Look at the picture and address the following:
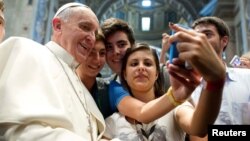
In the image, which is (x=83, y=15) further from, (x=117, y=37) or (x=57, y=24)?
(x=117, y=37)

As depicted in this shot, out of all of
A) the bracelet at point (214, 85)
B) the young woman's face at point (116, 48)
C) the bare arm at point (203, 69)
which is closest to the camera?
the bare arm at point (203, 69)

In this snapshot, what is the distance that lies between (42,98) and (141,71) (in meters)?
0.71

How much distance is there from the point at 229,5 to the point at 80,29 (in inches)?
330

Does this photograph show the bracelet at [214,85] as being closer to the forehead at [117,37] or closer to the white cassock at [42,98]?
the white cassock at [42,98]

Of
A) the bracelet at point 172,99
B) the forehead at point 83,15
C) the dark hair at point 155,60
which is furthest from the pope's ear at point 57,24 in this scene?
the bracelet at point 172,99

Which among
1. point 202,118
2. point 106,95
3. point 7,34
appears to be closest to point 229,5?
point 7,34

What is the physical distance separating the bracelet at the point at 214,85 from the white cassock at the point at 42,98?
0.64m

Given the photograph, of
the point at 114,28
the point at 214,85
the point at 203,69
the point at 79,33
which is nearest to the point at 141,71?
the point at 79,33

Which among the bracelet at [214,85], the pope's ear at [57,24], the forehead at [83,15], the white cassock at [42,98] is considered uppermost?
the forehead at [83,15]

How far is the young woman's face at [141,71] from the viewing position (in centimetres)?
210

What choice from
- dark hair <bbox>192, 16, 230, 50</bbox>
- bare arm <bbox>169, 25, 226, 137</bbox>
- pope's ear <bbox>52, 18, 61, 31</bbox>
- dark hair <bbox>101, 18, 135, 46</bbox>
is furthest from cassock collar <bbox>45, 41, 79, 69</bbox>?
dark hair <bbox>192, 16, 230, 50</bbox>

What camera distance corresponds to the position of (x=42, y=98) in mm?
1647

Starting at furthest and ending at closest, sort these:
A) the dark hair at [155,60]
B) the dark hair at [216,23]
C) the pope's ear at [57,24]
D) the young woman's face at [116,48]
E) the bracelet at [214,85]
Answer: the dark hair at [216,23]
the young woman's face at [116,48]
the pope's ear at [57,24]
the dark hair at [155,60]
the bracelet at [214,85]

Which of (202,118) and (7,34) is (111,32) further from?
(7,34)
